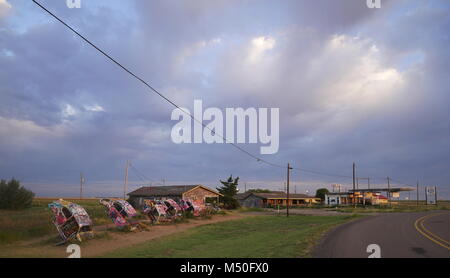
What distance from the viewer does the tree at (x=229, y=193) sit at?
212 ft

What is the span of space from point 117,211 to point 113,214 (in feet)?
1.75

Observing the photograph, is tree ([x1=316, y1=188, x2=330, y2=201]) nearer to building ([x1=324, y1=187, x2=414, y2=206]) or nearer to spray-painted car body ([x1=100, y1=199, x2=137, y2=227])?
building ([x1=324, y1=187, x2=414, y2=206])

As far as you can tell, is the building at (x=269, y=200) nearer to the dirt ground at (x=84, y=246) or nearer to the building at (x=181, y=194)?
the building at (x=181, y=194)

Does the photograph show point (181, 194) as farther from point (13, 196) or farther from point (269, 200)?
point (269, 200)

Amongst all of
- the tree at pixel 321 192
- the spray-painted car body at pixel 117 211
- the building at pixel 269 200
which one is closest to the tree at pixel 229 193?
the building at pixel 269 200

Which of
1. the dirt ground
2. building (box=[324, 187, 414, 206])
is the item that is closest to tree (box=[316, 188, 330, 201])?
building (box=[324, 187, 414, 206])

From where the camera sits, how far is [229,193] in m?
65.5

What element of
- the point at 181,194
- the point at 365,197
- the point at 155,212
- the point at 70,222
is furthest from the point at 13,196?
the point at 365,197

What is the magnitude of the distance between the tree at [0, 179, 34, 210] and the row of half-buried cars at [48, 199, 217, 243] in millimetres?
28900

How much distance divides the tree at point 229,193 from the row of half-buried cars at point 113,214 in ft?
74.5

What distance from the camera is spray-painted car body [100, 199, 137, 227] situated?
82.6 feet

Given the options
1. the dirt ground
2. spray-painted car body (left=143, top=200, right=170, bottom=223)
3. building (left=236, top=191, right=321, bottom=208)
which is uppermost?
spray-painted car body (left=143, top=200, right=170, bottom=223)
